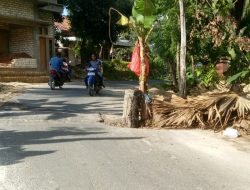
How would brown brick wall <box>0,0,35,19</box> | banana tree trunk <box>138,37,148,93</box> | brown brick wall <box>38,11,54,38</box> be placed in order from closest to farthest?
banana tree trunk <box>138,37,148,93</box> < brown brick wall <box>0,0,35,19</box> < brown brick wall <box>38,11,54,38</box>

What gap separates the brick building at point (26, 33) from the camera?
2470 cm

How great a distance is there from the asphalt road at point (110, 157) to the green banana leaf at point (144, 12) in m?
2.58

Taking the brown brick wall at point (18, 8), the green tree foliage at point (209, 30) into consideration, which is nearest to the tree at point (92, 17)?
the brown brick wall at point (18, 8)

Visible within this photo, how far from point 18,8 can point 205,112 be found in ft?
60.2

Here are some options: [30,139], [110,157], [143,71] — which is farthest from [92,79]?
[110,157]

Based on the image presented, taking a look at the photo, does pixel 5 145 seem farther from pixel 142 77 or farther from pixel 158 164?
pixel 142 77

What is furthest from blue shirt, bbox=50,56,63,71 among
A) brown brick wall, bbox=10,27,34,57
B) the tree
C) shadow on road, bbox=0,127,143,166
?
the tree

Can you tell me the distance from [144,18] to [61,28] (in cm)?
2915

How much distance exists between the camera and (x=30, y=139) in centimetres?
Result: 842

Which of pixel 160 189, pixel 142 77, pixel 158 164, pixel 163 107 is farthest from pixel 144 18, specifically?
pixel 160 189

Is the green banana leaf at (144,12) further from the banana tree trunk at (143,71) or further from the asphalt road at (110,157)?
the asphalt road at (110,157)

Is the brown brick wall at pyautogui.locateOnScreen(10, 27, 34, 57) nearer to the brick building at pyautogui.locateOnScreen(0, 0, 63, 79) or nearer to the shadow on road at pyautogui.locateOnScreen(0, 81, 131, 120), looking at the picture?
the brick building at pyautogui.locateOnScreen(0, 0, 63, 79)

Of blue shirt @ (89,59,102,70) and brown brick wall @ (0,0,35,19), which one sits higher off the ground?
brown brick wall @ (0,0,35,19)

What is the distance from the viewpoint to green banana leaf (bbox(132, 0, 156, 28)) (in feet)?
34.3
